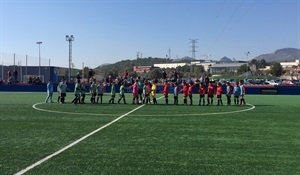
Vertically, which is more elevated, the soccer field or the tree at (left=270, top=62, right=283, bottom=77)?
the tree at (left=270, top=62, right=283, bottom=77)

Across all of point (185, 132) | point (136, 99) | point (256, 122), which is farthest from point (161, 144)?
point (136, 99)

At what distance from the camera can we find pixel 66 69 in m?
71.1

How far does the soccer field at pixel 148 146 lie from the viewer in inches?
307

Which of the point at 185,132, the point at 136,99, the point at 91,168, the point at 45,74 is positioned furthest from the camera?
the point at 45,74

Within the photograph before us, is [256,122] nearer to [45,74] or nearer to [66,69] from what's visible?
[45,74]

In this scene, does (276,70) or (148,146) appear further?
(276,70)

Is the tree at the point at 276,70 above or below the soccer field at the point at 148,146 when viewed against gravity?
above

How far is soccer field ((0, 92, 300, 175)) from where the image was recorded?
7809 millimetres

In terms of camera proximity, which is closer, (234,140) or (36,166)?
(36,166)

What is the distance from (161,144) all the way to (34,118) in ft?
27.7

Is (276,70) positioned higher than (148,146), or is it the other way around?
(276,70)

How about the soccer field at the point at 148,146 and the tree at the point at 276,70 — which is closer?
the soccer field at the point at 148,146

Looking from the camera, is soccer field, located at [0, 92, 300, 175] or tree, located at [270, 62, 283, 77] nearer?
soccer field, located at [0, 92, 300, 175]

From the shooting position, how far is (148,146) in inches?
399
